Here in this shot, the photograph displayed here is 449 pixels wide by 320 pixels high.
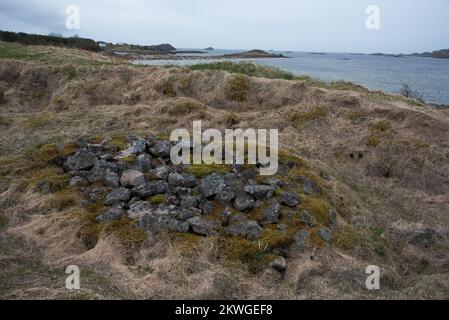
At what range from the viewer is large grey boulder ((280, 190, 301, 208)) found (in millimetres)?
6429

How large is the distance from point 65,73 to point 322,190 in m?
12.6

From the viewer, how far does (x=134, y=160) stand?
296 inches

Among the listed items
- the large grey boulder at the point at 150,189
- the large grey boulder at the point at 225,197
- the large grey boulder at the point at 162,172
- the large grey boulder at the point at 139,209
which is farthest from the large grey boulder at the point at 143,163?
the large grey boulder at the point at 225,197

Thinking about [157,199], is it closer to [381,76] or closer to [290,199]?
[290,199]

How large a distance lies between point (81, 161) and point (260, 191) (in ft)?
11.4

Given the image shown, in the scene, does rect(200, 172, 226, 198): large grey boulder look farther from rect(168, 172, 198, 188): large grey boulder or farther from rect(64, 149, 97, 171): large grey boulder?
rect(64, 149, 97, 171): large grey boulder

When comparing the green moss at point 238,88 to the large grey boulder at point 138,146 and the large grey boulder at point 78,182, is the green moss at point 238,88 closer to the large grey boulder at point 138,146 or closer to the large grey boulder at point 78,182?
the large grey boulder at point 138,146

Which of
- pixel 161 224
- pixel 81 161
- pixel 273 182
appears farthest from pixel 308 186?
pixel 81 161

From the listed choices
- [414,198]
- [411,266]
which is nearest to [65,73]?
[414,198]

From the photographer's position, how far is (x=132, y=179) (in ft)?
22.3

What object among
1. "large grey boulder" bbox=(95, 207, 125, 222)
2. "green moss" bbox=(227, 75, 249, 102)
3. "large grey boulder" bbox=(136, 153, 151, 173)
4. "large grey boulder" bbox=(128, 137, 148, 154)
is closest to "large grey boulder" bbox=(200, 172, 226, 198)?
"large grey boulder" bbox=(136, 153, 151, 173)

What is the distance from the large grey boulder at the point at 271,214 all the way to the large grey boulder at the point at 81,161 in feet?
11.3
